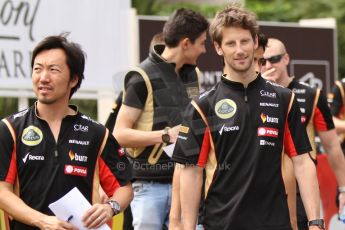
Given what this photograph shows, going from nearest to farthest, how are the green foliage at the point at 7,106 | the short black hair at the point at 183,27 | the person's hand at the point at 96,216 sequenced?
the person's hand at the point at 96,216 → the short black hair at the point at 183,27 → the green foliage at the point at 7,106

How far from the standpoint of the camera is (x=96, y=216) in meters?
6.64

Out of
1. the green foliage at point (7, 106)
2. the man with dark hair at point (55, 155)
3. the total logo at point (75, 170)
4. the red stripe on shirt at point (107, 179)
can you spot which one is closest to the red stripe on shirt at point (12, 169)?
the man with dark hair at point (55, 155)

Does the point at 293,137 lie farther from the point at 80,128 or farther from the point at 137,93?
the point at 137,93

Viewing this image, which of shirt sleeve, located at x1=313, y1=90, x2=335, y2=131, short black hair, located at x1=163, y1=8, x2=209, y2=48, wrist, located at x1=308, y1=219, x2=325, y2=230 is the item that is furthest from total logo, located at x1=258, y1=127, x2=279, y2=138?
shirt sleeve, located at x1=313, y1=90, x2=335, y2=131

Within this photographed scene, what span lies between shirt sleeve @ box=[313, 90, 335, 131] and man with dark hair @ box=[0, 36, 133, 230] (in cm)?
314

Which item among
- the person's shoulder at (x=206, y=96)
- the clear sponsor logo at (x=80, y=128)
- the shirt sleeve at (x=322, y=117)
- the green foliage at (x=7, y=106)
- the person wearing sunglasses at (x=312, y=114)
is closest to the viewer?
the clear sponsor logo at (x=80, y=128)

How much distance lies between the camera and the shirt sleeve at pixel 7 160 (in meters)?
6.68

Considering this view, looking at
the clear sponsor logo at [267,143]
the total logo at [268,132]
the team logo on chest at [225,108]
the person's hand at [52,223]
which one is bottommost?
the person's hand at [52,223]

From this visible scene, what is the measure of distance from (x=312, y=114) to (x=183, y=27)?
1.39 metres

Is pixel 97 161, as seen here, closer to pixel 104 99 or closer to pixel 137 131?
pixel 137 131

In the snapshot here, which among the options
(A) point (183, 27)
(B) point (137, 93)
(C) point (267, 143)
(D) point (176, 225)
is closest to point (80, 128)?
(C) point (267, 143)

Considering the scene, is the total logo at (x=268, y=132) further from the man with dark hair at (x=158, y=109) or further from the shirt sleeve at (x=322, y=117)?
the shirt sleeve at (x=322, y=117)

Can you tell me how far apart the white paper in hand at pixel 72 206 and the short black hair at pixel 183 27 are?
2.95 m

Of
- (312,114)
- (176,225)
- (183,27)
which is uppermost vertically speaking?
(183,27)
